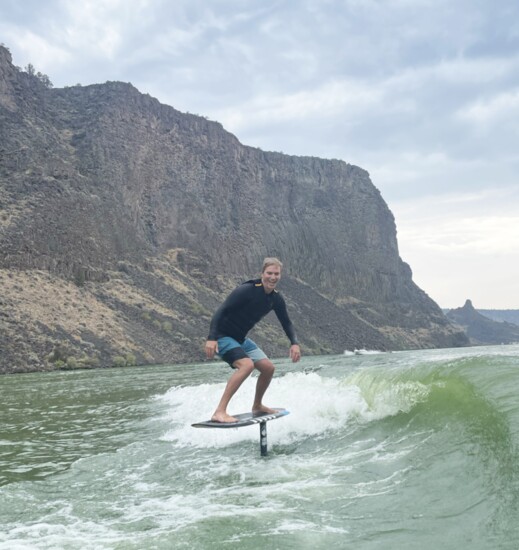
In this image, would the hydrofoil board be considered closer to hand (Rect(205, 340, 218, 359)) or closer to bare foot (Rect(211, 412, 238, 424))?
bare foot (Rect(211, 412, 238, 424))

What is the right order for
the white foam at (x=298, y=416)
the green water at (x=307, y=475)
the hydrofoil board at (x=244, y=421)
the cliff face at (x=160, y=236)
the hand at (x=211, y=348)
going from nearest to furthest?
the green water at (x=307, y=475) < the hydrofoil board at (x=244, y=421) < the hand at (x=211, y=348) < the white foam at (x=298, y=416) < the cliff face at (x=160, y=236)

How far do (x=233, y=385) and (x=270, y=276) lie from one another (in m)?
1.52

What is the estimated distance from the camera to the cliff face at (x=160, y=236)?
6439cm

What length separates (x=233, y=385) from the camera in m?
7.51

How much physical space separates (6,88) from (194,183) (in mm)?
36423

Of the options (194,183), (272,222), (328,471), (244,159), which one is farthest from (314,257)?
(328,471)

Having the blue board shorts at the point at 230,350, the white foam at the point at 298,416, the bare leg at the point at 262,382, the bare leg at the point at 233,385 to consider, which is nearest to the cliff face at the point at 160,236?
the white foam at the point at 298,416

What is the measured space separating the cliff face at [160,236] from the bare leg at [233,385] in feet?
153

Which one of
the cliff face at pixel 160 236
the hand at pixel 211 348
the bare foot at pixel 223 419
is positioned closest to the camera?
the bare foot at pixel 223 419

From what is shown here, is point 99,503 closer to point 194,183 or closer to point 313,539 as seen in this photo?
point 313,539

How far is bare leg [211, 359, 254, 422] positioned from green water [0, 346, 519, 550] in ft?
1.92

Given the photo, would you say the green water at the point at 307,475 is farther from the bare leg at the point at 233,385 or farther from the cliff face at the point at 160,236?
the cliff face at the point at 160,236

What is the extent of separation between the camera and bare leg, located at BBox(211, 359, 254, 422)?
24.0 feet

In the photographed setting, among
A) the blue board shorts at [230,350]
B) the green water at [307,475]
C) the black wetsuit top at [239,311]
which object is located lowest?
the green water at [307,475]
